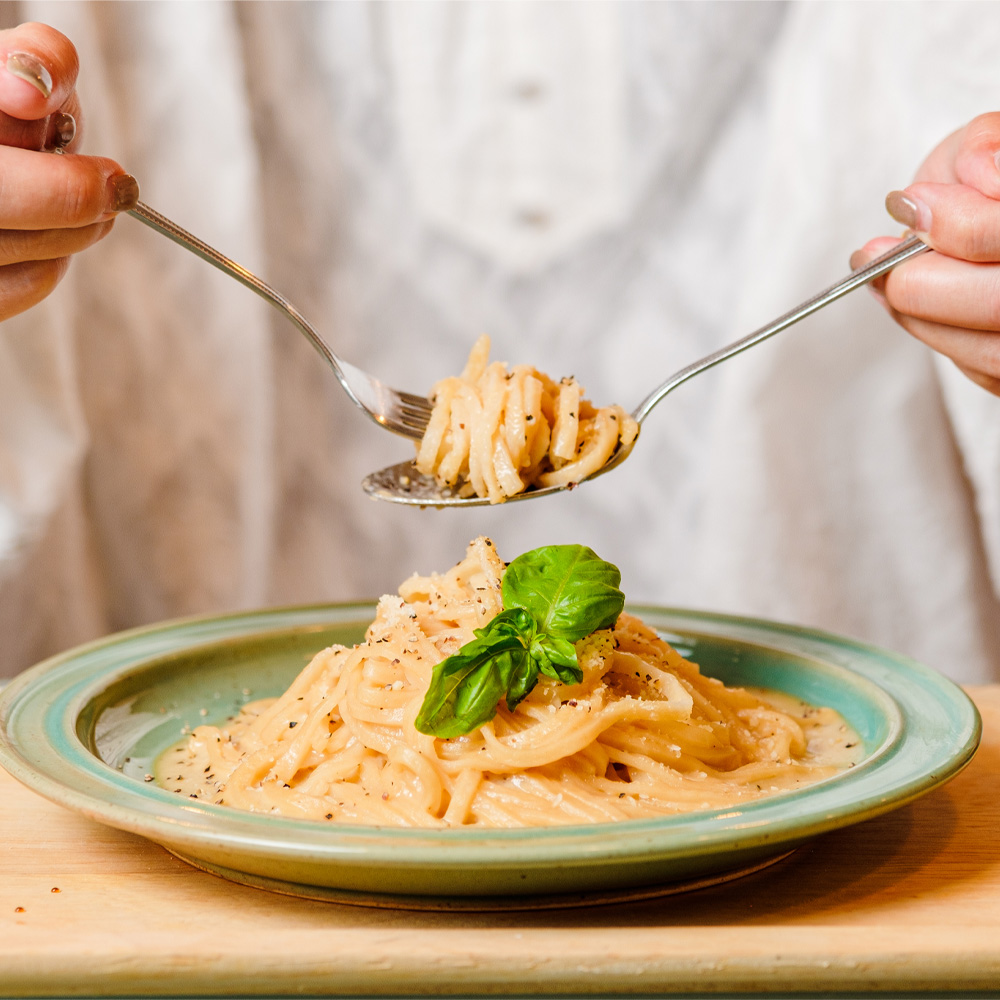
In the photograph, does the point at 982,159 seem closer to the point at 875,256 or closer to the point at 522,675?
the point at 875,256

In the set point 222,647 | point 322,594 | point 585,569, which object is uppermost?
point 585,569

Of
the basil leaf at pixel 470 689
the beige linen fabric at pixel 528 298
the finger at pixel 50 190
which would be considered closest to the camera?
the basil leaf at pixel 470 689

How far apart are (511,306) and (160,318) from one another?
1.17 meters

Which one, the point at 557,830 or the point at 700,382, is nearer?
the point at 557,830

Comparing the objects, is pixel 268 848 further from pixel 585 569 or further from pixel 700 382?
Result: pixel 700 382

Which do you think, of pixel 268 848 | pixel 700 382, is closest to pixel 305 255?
pixel 700 382

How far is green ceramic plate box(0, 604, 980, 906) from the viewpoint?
4.13 ft

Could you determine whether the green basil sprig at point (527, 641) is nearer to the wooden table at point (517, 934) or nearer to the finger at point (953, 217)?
the wooden table at point (517, 934)

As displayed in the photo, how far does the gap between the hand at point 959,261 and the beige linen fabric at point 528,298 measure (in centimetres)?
124

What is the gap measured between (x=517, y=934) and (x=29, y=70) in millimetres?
1413

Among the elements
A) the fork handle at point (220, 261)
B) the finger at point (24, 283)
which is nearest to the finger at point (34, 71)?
the fork handle at point (220, 261)

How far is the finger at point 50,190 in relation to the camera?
1.81m

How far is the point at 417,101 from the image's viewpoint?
3.80 metres

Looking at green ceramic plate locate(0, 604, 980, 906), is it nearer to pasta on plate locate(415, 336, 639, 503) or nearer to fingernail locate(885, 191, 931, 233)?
pasta on plate locate(415, 336, 639, 503)
